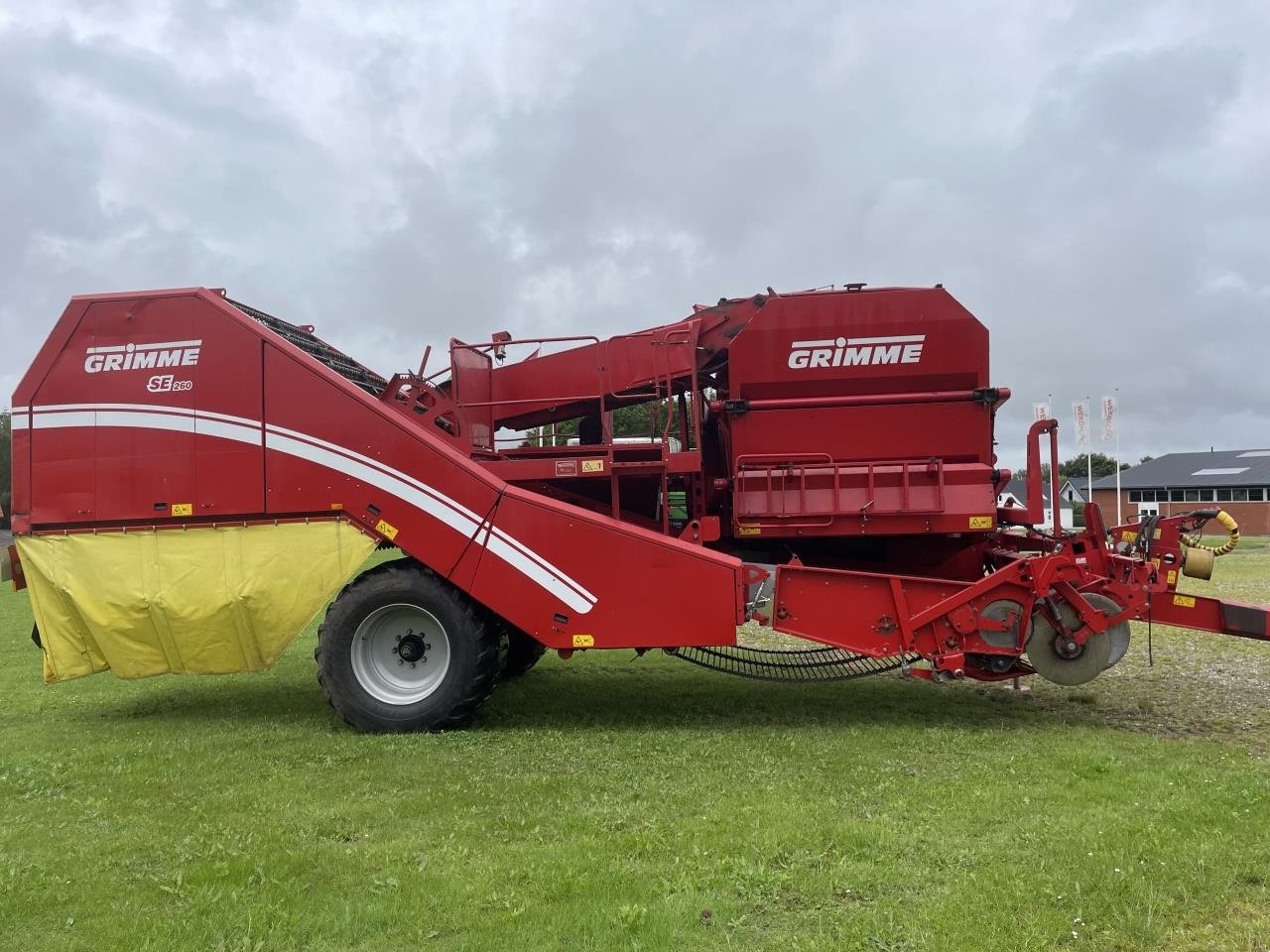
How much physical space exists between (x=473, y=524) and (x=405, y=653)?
1.14 metres

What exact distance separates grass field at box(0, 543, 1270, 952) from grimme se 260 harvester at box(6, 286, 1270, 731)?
0.52 m

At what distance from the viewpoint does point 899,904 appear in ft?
11.5

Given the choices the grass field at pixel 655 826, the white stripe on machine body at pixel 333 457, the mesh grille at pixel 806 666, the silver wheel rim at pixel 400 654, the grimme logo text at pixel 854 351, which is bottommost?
the grass field at pixel 655 826

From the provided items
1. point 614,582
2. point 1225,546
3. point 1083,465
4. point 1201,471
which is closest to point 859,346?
point 614,582

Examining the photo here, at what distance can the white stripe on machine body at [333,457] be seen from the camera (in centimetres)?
634

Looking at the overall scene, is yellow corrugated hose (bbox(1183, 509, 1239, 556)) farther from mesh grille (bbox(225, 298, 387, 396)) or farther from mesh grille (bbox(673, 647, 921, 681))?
mesh grille (bbox(225, 298, 387, 396))

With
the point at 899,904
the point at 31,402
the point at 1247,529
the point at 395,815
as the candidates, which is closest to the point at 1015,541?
the point at 899,904

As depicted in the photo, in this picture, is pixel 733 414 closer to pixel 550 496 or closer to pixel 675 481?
pixel 675 481

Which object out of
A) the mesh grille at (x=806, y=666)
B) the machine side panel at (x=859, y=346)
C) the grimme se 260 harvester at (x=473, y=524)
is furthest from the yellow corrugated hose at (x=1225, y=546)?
the mesh grille at (x=806, y=666)

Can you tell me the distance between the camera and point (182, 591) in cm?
648

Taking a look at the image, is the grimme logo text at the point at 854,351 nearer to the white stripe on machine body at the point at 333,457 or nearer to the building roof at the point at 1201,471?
the white stripe on machine body at the point at 333,457

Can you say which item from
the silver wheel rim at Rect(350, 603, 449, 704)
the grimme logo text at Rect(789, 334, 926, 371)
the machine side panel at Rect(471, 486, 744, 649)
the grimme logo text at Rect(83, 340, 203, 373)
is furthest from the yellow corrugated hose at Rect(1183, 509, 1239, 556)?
the grimme logo text at Rect(83, 340, 203, 373)

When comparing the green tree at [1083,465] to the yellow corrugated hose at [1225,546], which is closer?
the yellow corrugated hose at [1225,546]

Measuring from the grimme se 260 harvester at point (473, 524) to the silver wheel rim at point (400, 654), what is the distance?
0.06ft
